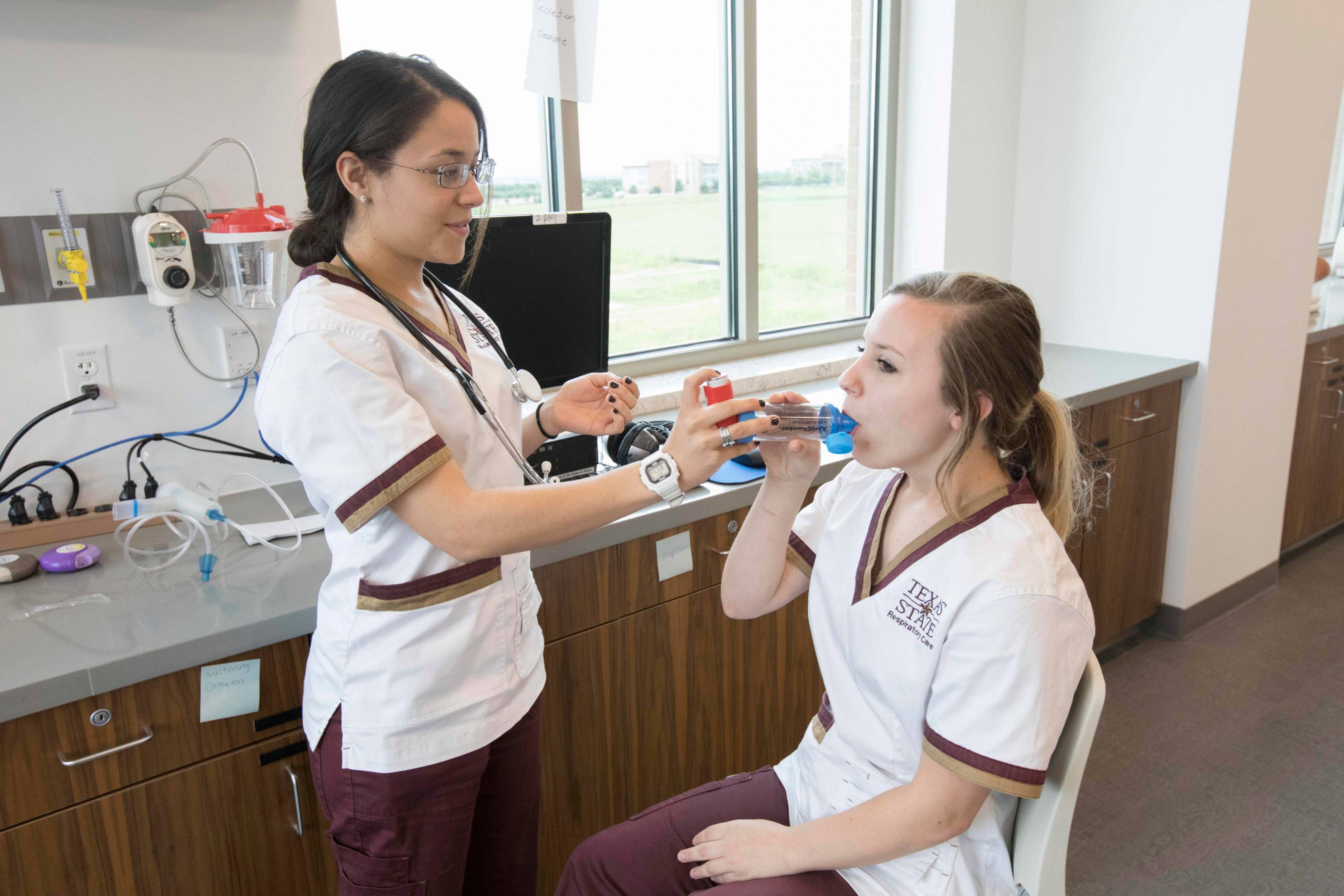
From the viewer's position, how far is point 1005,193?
3.17 metres

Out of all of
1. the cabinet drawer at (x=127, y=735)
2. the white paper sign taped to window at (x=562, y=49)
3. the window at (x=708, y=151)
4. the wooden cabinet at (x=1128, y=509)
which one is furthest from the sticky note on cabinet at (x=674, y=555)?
the wooden cabinet at (x=1128, y=509)

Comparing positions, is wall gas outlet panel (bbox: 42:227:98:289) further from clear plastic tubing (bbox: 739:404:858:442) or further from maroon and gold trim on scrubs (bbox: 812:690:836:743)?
maroon and gold trim on scrubs (bbox: 812:690:836:743)

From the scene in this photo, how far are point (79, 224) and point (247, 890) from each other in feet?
3.63

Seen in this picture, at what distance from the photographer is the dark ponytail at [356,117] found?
1.10 metres

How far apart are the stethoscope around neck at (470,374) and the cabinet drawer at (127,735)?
419 mm

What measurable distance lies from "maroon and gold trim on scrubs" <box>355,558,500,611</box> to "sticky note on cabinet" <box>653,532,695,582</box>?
618 mm

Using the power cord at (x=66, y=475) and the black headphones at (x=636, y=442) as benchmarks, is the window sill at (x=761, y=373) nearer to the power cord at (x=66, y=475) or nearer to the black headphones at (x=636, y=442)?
the black headphones at (x=636, y=442)

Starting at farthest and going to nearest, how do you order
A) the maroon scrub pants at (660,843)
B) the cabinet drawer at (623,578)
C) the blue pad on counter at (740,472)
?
the blue pad on counter at (740,472) → the cabinet drawer at (623,578) → the maroon scrub pants at (660,843)

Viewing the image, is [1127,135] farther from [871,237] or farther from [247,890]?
[247,890]

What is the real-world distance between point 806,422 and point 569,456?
0.71m

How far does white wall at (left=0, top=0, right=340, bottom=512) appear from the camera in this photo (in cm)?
151

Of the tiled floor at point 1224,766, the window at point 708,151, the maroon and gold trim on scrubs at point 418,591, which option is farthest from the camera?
the window at point 708,151

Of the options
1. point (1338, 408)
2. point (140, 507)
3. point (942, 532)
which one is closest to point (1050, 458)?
point (942, 532)

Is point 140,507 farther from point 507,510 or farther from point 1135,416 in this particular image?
point 1135,416
